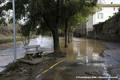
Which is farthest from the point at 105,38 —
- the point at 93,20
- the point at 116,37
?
the point at 93,20

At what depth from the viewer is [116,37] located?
20.7 metres

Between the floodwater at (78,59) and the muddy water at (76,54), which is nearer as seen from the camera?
the floodwater at (78,59)

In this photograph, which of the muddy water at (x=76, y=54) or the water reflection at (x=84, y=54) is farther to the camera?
the water reflection at (x=84, y=54)

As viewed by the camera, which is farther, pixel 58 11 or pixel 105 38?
pixel 105 38

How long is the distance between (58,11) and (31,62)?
17.4 ft

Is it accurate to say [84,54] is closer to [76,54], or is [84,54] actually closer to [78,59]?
[76,54]

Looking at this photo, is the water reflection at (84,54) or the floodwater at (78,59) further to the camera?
the water reflection at (84,54)

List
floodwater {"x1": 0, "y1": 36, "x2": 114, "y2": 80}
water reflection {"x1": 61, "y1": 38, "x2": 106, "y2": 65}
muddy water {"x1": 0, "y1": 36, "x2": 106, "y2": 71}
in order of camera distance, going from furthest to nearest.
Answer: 1. water reflection {"x1": 61, "y1": 38, "x2": 106, "y2": 65}
2. muddy water {"x1": 0, "y1": 36, "x2": 106, "y2": 71}
3. floodwater {"x1": 0, "y1": 36, "x2": 114, "y2": 80}

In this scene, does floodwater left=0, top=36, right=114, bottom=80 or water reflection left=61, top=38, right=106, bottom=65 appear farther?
water reflection left=61, top=38, right=106, bottom=65

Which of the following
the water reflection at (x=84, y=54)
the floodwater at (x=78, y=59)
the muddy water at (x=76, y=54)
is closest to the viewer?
the floodwater at (x=78, y=59)

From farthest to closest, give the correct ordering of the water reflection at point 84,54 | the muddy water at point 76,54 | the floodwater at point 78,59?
the water reflection at point 84,54
the muddy water at point 76,54
the floodwater at point 78,59

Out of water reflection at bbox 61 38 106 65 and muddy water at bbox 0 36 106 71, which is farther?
water reflection at bbox 61 38 106 65

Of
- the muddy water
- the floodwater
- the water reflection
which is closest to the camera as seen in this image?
the floodwater

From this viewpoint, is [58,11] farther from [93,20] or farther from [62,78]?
[93,20]
